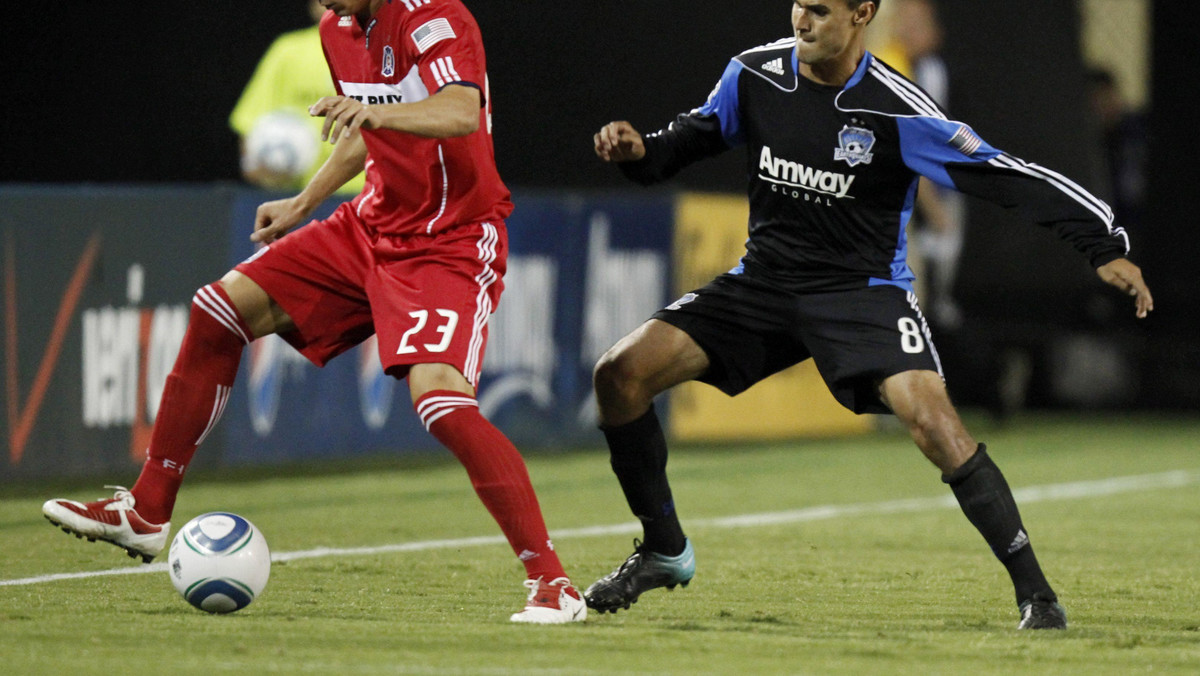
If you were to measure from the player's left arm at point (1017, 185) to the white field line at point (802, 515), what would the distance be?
279cm

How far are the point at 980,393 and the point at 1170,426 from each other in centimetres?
156

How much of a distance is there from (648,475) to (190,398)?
143 cm

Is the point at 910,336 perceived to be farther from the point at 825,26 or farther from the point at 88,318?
the point at 88,318

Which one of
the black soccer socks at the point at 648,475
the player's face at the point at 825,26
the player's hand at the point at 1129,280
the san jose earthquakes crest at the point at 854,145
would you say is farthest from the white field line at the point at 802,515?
the player's hand at the point at 1129,280

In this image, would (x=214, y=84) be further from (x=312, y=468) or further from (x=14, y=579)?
(x=14, y=579)

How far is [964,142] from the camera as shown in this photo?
5707mm

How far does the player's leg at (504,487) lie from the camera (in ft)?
17.7

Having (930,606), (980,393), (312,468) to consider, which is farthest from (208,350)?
(980,393)

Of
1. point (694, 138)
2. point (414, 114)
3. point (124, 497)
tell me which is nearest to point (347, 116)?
point (414, 114)

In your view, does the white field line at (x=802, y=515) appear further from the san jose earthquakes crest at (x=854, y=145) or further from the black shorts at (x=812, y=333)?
the san jose earthquakes crest at (x=854, y=145)

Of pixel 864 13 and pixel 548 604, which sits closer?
pixel 548 604

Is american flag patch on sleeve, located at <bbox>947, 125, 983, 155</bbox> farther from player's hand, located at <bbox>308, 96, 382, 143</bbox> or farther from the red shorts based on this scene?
player's hand, located at <bbox>308, 96, 382, 143</bbox>

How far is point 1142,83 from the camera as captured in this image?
18188 mm

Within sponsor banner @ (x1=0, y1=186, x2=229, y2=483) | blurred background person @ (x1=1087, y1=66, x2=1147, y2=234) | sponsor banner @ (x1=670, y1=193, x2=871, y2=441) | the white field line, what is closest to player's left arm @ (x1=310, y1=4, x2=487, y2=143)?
the white field line
